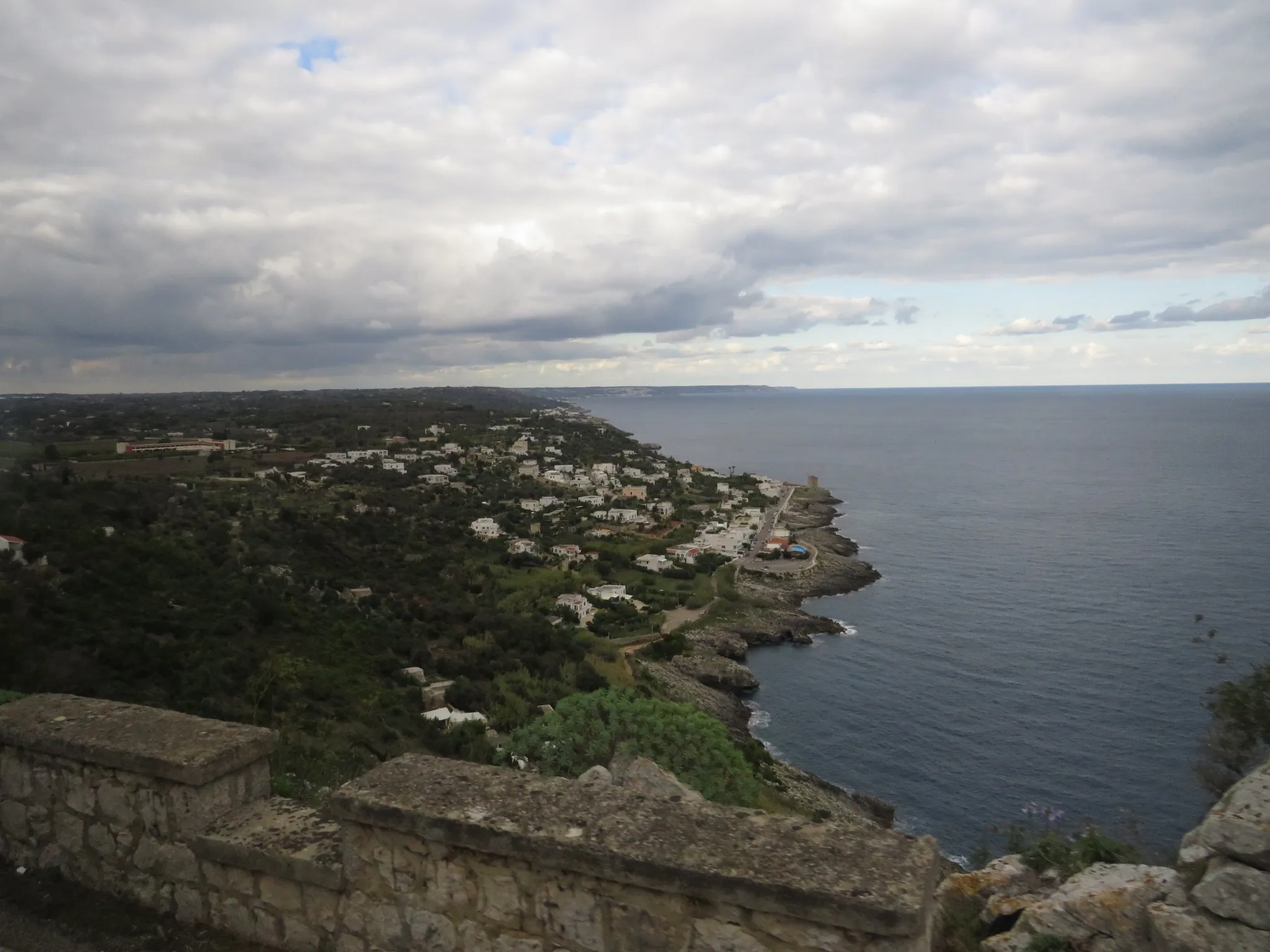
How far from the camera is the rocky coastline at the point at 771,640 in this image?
25.9 m

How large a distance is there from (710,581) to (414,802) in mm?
51168

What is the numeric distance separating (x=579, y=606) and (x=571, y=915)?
130 feet

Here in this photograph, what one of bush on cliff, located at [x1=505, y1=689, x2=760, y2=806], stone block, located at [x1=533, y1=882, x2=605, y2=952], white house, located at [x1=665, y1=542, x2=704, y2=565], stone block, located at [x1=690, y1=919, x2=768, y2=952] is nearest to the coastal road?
white house, located at [x1=665, y1=542, x2=704, y2=565]

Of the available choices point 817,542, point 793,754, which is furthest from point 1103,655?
point 817,542

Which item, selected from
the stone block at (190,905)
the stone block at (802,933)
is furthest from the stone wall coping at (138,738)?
the stone block at (802,933)

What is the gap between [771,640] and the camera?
4475 cm

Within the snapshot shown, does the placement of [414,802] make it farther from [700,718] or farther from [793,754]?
[793,754]

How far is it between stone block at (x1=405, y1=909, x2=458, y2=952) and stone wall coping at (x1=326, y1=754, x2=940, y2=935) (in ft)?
1.18

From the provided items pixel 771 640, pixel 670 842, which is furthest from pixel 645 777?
pixel 771 640

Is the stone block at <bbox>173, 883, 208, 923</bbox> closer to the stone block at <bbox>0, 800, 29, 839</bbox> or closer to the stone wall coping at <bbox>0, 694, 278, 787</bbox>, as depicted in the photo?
the stone wall coping at <bbox>0, 694, 278, 787</bbox>

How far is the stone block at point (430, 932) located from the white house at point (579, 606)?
125 ft

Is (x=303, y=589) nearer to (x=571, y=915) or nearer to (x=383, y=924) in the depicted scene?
(x=383, y=924)

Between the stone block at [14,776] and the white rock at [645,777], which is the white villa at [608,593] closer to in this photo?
the white rock at [645,777]

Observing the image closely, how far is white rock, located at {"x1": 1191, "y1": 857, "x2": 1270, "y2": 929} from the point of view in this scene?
3.62 metres
